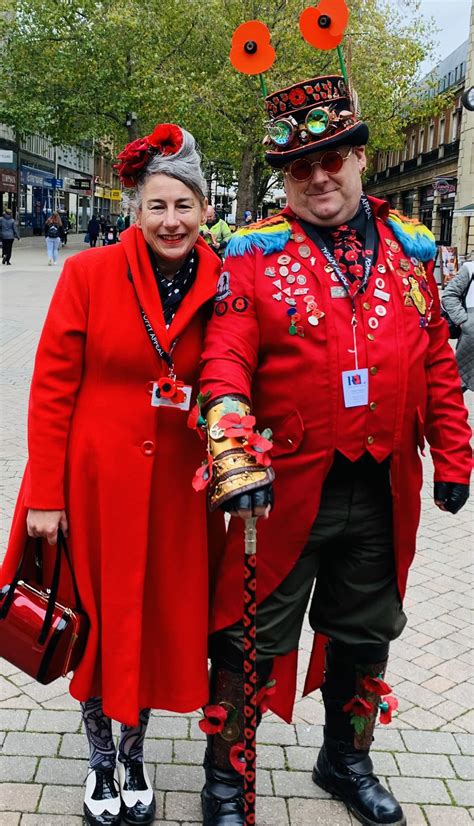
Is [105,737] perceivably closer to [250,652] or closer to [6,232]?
[250,652]

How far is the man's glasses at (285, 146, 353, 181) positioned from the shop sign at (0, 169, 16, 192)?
37721 millimetres

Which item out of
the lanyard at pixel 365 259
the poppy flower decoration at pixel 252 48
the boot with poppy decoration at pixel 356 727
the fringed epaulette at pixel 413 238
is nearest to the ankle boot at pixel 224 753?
the boot with poppy decoration at pixel 356 727

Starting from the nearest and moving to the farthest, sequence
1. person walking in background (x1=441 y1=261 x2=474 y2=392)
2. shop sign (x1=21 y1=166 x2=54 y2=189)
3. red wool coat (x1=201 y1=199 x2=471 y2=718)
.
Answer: red wool coat (x1=201 y1=199 x2=471 y2=718)
person walking in background (x1=441 y1=261 x2=474 y2=392)
shop sign (x1=21 y1=166 x2=54 y2=189)

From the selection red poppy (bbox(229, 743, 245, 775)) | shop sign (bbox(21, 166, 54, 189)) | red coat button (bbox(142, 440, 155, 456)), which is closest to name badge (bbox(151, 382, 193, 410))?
red coat button (bbox(142, 440, 155, 456))

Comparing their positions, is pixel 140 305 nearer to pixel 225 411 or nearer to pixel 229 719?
pixel 225 411

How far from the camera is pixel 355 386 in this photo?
2230mm

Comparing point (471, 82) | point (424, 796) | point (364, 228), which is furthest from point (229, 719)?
point (471, 82)

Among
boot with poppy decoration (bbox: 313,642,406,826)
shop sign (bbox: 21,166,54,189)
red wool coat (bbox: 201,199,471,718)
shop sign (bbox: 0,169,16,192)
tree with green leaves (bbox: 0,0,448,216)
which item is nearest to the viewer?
red wool coat (bbox: 201,199,471,718)

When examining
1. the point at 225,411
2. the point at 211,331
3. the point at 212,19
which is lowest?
the point at 225,411

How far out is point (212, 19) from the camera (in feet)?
91.6

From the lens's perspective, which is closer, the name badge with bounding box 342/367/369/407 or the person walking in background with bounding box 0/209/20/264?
the name badge with bounding box 342/367/369/407

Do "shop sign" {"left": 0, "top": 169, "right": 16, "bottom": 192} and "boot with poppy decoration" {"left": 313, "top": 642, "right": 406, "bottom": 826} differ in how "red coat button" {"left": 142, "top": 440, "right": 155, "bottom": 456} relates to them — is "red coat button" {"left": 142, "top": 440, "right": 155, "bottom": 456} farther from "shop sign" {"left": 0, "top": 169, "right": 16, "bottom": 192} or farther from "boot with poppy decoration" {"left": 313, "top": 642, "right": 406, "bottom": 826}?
"shop sign" {"left": 0, "top": 169, "right": 16, "bottom": 192}

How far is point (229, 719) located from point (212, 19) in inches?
1157

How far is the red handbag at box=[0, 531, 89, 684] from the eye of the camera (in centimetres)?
226
